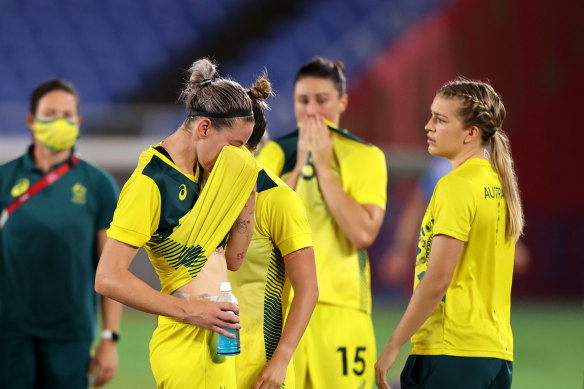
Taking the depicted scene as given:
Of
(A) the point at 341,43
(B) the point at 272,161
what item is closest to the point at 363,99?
(A) the point at 341,43

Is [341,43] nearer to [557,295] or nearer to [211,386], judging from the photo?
[557,295]

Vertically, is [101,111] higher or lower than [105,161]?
higher

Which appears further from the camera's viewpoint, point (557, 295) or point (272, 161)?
point (557, 295)

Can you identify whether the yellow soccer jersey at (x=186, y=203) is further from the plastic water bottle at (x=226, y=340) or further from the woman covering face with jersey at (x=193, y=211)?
the plastic water bottle at (x=226, y=340)

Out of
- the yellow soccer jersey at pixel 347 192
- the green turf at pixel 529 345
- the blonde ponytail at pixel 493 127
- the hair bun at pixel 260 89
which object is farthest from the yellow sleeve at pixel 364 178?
the green turf at pixel 529 345

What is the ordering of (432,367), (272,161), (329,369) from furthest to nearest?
(272,161) < (329,369) < (432,367)

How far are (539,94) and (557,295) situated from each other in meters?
3.22

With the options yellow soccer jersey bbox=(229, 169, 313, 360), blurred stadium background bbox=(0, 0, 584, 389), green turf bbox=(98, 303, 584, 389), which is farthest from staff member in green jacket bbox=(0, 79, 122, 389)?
blurred stadium background bbox=(0, 0, 584, 389)

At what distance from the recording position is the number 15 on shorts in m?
4.02

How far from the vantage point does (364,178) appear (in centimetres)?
422

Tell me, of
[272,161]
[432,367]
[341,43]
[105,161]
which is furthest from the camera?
[341,43]

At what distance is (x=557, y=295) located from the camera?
509 inches

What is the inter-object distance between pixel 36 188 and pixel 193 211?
6.21 feet

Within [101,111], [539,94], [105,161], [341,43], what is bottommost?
[105,161]
